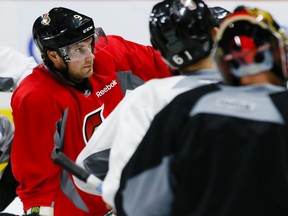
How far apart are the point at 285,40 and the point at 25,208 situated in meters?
1.06

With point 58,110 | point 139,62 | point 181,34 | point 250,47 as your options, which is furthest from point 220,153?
point 139,62

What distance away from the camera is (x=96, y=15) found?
3.24m

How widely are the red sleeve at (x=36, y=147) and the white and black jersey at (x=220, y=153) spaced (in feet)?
2.55

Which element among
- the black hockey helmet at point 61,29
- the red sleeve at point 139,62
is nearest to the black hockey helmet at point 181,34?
the black hockey helmet at point 61,29

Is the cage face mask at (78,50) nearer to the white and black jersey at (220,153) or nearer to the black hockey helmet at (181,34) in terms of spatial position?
the black hockey helmet at (181,34)

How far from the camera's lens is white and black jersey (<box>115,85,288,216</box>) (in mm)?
1237

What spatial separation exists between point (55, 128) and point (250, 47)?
0.92 meters

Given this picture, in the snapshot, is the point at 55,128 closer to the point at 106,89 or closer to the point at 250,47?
the point at 106,89

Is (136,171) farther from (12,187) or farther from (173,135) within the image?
(12,187)

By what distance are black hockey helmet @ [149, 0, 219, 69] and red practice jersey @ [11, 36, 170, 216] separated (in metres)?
0.66

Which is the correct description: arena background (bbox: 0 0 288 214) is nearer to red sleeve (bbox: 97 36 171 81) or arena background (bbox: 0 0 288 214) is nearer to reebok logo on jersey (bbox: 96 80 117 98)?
red sleeve (bbox: 97 36 171 81)

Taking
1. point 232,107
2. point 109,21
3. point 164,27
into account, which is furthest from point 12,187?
point 232,107

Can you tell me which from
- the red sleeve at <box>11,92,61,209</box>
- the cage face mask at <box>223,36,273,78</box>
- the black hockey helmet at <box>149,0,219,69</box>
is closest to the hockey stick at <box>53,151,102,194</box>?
the black hockey helmet at <box>149,0,219,69</box>

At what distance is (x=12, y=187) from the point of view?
2494mm
